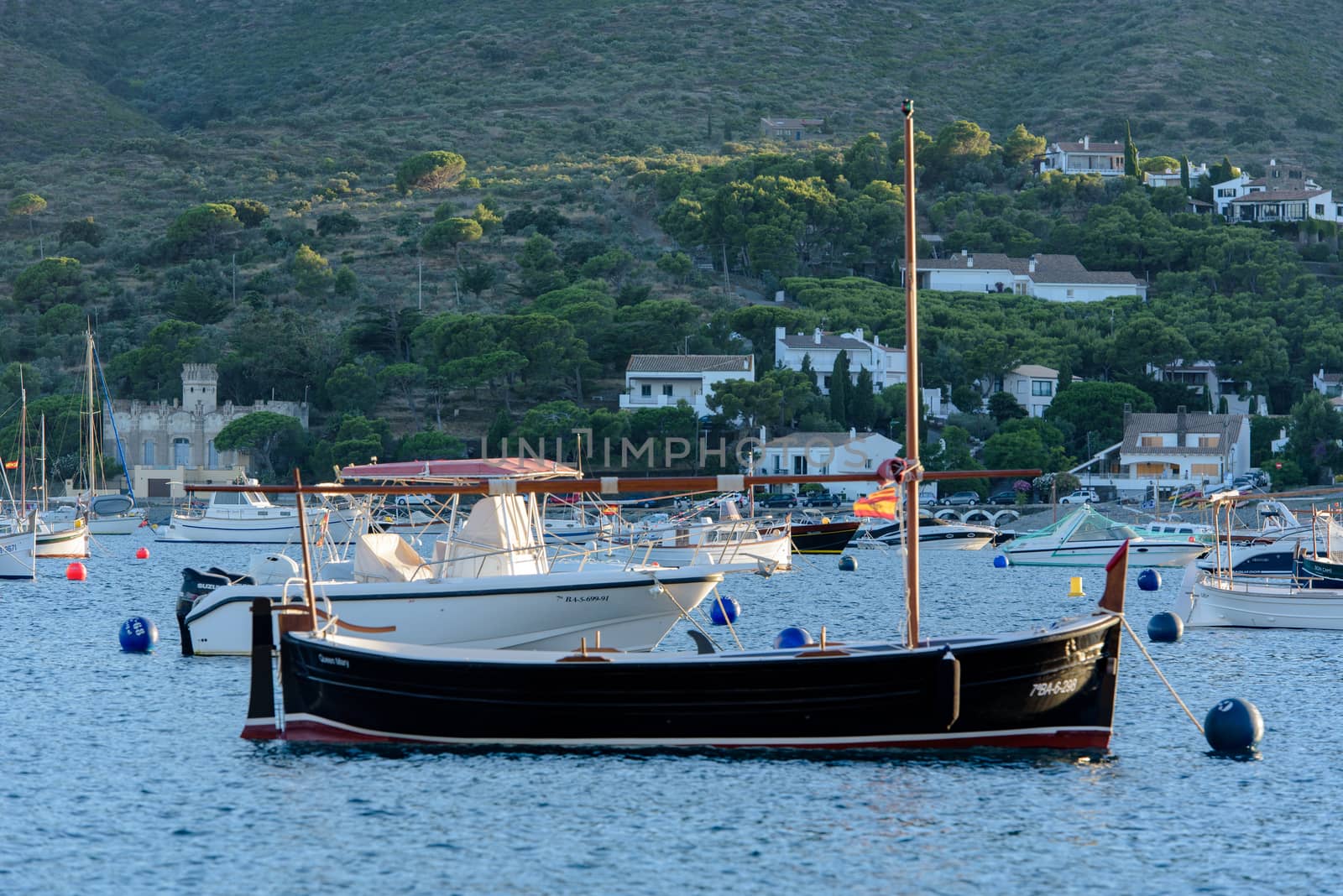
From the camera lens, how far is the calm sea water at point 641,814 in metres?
19.2

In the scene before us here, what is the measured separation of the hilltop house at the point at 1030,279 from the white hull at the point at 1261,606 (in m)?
106

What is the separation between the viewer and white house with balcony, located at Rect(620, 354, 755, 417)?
378 feet

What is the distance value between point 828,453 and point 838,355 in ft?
48.4

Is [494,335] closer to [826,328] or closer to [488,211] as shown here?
[826,328]

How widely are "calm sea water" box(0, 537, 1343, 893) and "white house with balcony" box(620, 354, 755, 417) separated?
8507cm

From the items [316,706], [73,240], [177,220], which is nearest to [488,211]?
[177,220]

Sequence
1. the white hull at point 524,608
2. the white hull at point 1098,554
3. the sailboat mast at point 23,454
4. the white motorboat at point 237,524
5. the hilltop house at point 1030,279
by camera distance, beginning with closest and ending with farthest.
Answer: the white hull at point 524,608
the white hull at point 1098,554
the sailboat mast at point 23,454
the white motorboat at point 237,524
the hilltop house at point 1030,279

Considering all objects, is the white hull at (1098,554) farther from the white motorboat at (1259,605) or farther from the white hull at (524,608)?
the white hull at (524,608)

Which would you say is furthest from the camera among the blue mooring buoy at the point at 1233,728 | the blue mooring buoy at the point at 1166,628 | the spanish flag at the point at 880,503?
the blue mooring buoy at the point at 1166,628

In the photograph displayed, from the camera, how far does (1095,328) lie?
132875mm

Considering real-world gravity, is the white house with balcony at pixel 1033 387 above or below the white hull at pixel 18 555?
above

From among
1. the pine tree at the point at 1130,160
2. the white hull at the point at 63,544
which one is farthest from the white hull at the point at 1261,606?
the pine tree at the point at 1130,160

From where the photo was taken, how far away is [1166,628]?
130 ft

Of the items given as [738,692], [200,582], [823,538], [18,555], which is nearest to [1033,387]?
[823,538]
